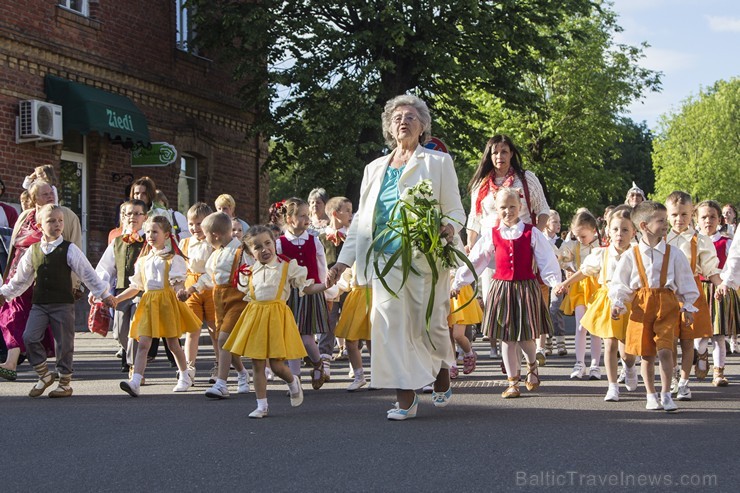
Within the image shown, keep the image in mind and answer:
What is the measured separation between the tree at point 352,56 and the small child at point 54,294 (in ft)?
45.3

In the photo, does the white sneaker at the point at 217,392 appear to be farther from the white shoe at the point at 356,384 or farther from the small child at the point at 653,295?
the small child at the point at 653,295

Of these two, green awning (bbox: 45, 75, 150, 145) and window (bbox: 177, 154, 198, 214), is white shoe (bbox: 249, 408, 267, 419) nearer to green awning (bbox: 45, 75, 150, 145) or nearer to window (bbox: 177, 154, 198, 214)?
green awning (bbox: 45, 75, 150, 145)

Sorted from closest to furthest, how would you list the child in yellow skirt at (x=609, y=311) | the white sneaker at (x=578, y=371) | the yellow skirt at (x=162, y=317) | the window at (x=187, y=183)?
the child in yellow skirt at (x=609, y=311), the yellow skirt at (x=162, y=317), the white sneaker at (x=578, y=371), the window at (x=187, y=183)

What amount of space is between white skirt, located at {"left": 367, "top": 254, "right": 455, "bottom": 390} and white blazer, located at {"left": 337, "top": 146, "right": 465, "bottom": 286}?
216mm

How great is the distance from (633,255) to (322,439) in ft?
10.0

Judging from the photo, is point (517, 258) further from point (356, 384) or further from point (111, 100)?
point (111, 100)

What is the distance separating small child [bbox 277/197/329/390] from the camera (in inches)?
402

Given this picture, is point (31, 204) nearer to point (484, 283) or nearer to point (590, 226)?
point (484, 283)

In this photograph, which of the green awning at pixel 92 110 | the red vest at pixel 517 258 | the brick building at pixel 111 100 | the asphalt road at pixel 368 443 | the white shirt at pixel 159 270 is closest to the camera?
the asphalt road at pixel 368 443

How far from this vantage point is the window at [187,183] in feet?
79.9

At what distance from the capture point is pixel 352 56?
2436cm

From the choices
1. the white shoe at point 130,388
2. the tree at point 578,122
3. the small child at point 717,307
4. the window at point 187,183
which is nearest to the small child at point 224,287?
the white shoe at point 130,388

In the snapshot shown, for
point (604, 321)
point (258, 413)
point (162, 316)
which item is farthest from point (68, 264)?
point (604, 321)

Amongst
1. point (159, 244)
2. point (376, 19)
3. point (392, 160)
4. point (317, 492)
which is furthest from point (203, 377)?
point (376, 19)
